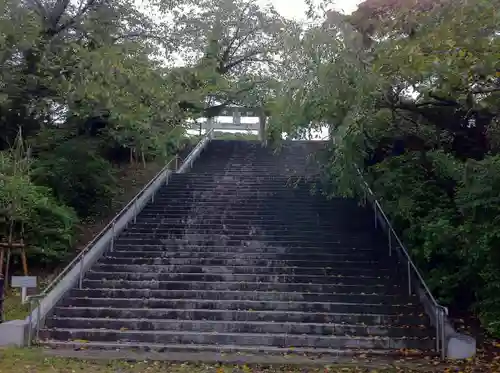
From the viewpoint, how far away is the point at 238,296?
10.7 metres

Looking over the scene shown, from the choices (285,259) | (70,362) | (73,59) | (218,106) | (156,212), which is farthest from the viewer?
(218,106)

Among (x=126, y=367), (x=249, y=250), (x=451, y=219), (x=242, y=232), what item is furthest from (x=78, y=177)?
(x=451, y=219)

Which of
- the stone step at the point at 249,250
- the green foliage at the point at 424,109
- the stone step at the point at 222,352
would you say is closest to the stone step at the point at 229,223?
the stone step at the point at 249,250

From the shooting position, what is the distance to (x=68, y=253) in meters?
12.6

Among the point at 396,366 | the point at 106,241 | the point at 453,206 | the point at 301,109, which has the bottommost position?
the point at 396,366

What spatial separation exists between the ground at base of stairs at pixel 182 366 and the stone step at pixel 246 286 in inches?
99.4

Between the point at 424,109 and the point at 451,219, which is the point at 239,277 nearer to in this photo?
the point at 451,219

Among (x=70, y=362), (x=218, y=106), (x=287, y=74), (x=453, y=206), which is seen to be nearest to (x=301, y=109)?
(x=287, y=74)

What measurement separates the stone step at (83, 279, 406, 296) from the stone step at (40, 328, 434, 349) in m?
1.69

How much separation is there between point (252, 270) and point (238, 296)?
1141 millimetres

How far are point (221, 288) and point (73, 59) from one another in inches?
259

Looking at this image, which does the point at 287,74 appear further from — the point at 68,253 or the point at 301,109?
the point at 68,253

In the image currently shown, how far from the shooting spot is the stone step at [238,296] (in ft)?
34.7

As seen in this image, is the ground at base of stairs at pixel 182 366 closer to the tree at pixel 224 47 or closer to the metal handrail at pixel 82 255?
the metal handrail at pixel 82 255
